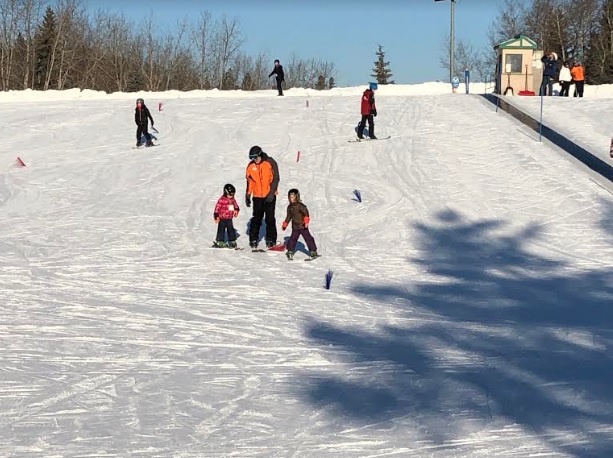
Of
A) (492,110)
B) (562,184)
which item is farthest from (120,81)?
(562,184)

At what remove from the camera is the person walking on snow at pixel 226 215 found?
44.8 feet

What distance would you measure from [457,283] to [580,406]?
5.33 metres

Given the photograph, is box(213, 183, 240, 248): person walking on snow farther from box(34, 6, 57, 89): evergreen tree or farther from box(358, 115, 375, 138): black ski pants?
box(34, 6, 57, 89): evergreen tree

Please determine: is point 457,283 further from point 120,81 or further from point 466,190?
point 120,81

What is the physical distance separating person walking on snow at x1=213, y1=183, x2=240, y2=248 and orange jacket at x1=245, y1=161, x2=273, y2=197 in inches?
12.0

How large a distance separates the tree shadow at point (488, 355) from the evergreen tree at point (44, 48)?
5915 cm

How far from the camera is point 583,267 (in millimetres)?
12547

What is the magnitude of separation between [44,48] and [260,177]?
58233 millimetres

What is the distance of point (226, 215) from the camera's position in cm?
1380

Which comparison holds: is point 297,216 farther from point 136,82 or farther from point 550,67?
point 136,82

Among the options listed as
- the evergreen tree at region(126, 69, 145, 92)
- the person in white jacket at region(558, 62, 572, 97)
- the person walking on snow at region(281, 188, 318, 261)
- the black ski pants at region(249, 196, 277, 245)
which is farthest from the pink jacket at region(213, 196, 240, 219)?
the evergreen tree at region(126, 69, 145, 92)

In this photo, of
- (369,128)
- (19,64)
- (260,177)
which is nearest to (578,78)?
(369,128)

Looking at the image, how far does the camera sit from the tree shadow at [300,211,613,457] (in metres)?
6.38

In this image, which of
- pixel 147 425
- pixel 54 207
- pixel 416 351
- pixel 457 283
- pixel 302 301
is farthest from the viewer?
pixel 54 207
